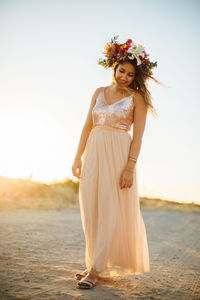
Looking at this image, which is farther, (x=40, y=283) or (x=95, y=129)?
(x=95, y=129)

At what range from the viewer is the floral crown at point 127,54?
10.7ft

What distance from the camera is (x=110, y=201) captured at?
2922 millimetres

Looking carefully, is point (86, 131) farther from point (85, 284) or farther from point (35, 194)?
point (35, 194)

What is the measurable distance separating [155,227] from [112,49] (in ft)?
16.6

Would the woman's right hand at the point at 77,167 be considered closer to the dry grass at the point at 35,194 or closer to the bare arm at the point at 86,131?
the bare arm at the point at 86,131

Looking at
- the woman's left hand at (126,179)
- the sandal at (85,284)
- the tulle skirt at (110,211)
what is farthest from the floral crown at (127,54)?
the sandal at (85,284)

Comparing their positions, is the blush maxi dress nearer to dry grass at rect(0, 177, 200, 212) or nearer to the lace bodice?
the lace bodice

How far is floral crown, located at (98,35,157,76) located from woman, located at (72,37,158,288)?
1cm

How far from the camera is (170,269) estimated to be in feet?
11.7

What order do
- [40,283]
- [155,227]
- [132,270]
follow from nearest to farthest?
[40,283] → [132,270] → [155,227]

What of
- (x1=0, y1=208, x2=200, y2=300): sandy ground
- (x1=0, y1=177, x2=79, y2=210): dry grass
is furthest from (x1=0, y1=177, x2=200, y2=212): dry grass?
(x1=0, y1=208, x2=200, y2=300): sandy ground

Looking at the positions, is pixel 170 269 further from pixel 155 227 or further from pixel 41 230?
pixel 155 227

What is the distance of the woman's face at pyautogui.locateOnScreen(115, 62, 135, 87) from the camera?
325 cm

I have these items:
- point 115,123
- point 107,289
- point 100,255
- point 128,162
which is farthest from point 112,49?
point 107,289
